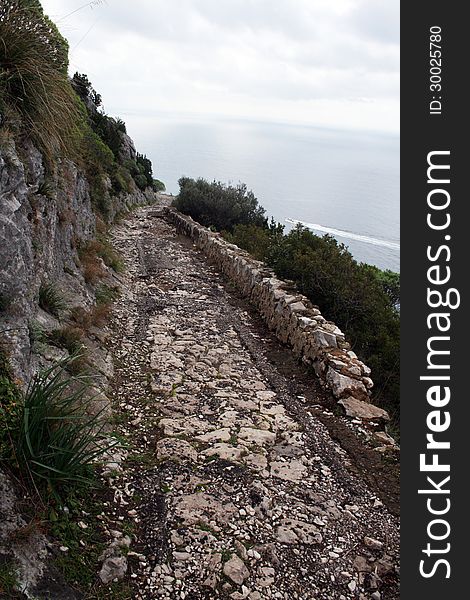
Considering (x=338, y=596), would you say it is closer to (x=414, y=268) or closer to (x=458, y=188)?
(x=414, y=268)

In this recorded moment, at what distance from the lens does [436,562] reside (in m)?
2.89

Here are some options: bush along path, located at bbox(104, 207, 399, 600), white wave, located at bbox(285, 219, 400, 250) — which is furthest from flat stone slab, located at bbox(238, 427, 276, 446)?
white wave, located at bbox(285, 219, 400, 250)

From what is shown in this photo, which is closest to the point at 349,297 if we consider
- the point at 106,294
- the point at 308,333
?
the point at 308,333

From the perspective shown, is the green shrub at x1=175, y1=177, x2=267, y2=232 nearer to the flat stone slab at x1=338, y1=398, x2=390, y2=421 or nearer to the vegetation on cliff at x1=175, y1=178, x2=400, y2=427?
the vegetation on cliff at x1=175, y1=178, x2=400, y2=427

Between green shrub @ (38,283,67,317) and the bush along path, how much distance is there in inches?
36.6

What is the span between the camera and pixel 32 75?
17.4 ft

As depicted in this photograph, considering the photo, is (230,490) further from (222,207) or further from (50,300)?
(222,207)

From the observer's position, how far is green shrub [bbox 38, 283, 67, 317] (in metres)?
5.51

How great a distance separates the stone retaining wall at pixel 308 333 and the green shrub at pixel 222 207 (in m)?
8.01

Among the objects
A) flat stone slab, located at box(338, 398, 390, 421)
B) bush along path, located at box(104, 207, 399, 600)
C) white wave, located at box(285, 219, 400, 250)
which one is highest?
white wave, located at box(285, 219, 400, 250)

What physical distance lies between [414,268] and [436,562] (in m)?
1.95

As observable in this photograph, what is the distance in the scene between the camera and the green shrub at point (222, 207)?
18797 millimetres

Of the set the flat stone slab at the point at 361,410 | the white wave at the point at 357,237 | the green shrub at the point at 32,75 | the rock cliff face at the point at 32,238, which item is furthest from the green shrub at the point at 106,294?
the white wave at the point at 357,237

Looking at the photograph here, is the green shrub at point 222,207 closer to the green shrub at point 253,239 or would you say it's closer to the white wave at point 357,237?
the white wave at point 357,237
